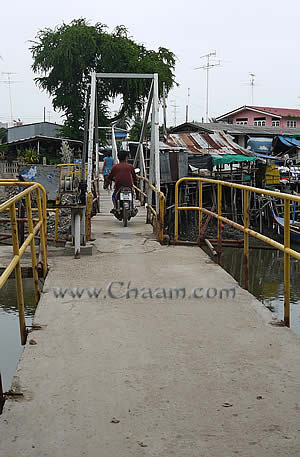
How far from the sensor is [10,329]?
7926 mm

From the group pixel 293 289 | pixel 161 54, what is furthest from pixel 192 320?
pixel 161 54

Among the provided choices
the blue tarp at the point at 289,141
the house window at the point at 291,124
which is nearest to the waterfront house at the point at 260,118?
the house window at the point at 291,124

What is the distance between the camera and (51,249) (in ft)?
24.3

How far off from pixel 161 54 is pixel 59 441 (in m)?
40.0

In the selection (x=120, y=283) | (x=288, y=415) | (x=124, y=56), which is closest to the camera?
(x=288, y=415)

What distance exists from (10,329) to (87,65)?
32957 millimetres

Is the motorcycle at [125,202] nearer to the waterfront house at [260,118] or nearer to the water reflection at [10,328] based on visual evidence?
the water reflection at [10,328]

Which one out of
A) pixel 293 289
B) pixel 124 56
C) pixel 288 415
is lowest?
pixel 293 289

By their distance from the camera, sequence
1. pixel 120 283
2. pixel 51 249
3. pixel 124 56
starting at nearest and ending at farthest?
1. pixel 120 283
2. pixel 51 249
3. pixel 124 56

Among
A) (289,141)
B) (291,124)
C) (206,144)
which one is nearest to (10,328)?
(206,144)

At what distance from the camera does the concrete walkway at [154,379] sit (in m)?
2.62

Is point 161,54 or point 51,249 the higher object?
point 161,54

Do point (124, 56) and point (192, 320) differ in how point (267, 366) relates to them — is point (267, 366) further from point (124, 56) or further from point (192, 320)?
point (124, 56)

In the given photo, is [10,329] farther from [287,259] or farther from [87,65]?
[87,65]
